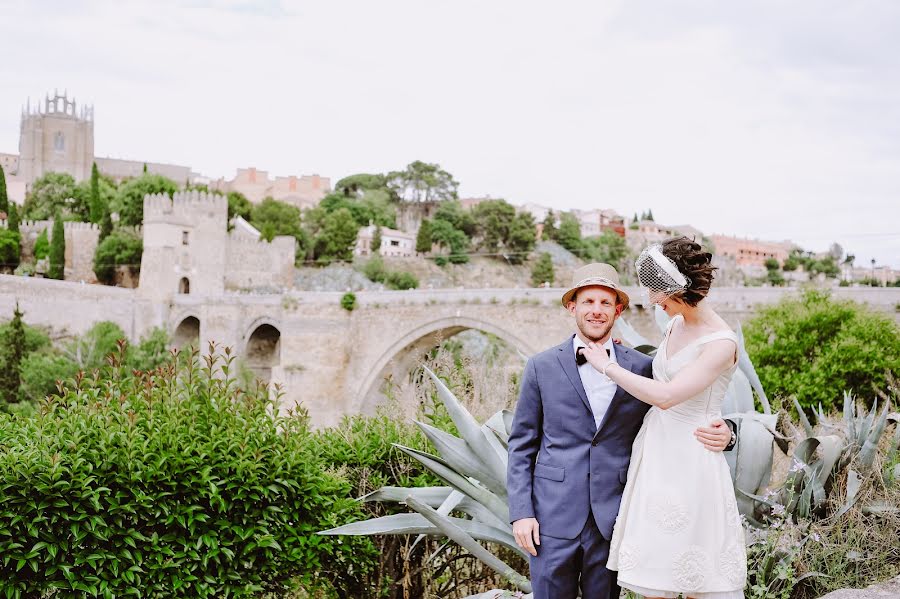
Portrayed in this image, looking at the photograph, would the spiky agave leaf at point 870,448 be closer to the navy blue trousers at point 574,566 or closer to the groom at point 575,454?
the groom at point 575,454

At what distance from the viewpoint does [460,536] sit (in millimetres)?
2783

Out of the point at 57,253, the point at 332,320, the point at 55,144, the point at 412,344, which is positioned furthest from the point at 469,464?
the point at 55,144

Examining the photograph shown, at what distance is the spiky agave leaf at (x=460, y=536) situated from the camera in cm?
269

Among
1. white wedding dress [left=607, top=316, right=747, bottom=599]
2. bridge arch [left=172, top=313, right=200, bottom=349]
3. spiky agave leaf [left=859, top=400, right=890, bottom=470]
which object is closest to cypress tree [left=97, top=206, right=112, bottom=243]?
bridge arch [left=172, top=313, right=200, bottom=349]

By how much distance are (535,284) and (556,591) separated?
138 ft

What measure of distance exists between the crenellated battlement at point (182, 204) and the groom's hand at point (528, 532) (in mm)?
30289

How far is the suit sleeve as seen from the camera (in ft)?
7.58

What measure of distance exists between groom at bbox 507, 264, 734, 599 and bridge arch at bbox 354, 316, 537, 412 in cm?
1847

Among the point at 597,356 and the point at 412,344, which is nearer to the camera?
the point at 597,356

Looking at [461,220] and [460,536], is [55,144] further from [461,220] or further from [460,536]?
[460,536]

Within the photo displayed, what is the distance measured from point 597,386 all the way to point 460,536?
828mm

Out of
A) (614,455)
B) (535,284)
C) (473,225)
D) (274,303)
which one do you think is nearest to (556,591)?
(614,455)

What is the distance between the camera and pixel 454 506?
118 inches

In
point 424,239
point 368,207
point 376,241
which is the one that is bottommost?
point 376,241
